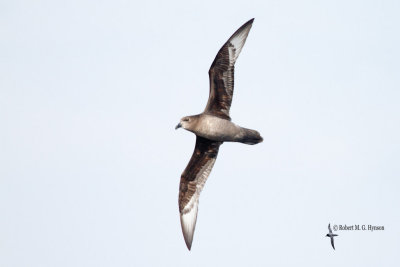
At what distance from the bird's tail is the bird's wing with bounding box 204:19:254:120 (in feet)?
2.41

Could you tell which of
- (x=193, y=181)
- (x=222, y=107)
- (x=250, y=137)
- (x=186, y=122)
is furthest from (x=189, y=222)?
(x=222, y=107)

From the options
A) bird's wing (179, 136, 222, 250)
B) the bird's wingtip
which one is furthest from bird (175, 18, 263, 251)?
the bird's wingtip

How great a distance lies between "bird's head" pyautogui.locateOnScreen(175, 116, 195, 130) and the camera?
22.8m

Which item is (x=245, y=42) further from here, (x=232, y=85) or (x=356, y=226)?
(x=356, y=226)

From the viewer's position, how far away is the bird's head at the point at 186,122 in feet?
74.6

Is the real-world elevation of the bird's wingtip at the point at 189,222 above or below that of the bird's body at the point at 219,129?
below

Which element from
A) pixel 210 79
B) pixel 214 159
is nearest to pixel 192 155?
pixel 214 159

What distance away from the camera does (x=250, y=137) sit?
74.7ft

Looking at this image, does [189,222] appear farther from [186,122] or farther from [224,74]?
[224,74]

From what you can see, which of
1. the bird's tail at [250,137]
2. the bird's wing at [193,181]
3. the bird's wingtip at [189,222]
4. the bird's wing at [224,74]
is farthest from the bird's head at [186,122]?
the bird's wingtip at [189,222]

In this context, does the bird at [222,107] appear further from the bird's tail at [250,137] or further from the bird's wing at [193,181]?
the bird's wing at [193,181]

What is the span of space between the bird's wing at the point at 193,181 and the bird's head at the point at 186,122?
4.06ft

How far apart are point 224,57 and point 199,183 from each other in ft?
13.8

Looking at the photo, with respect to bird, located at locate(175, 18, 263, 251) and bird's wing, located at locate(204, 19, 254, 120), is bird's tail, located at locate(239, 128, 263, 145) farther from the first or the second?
bird's wing, located at locate(204, 19, 254, 120)
